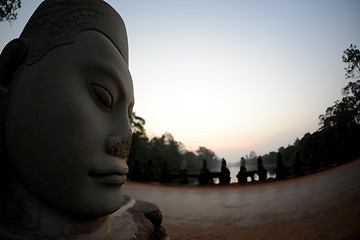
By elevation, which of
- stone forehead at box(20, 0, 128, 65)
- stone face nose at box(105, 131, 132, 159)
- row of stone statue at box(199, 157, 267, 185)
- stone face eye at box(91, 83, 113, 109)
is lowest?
row of stone statue at box(199, 157, 267, 185)

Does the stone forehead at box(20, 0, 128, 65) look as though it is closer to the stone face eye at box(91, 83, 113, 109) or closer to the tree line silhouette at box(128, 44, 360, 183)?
the stone face eye at box(91, 83, 113, 109)

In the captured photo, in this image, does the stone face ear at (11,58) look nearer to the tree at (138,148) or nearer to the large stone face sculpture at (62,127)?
the large stone face sculpture at (62,127)

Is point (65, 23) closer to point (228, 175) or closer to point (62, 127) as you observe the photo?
point (62, 127)

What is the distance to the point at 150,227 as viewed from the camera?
2217 millimetres

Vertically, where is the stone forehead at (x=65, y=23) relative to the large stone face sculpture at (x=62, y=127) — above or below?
above

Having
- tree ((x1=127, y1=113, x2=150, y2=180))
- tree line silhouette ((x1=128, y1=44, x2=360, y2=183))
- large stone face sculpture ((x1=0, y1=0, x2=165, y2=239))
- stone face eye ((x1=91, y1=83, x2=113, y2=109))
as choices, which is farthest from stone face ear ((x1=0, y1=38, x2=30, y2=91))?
tree ((x1=127, y1=113, x2=150, y2=180))

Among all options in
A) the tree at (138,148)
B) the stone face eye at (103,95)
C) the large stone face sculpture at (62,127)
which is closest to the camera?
the large stone face sculpture at (62,127)

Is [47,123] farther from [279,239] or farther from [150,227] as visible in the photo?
[279,239]

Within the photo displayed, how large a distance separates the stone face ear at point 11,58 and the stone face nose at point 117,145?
1048mm

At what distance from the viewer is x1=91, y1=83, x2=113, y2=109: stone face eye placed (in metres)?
1.50

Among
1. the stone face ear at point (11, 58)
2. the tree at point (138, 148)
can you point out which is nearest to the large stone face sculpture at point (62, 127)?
the stone face ear at point (11, 58)

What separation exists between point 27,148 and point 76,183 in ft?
1.56

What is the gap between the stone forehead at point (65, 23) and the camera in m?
1.51

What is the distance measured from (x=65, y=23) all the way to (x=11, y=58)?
1.88 feet
